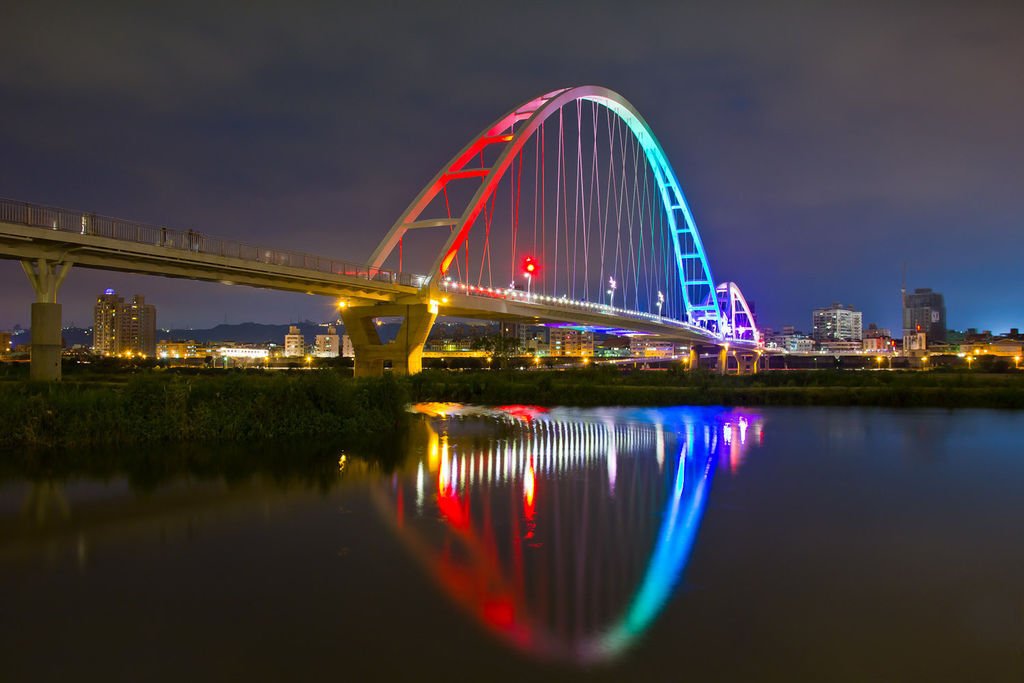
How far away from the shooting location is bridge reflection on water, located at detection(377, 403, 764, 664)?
6219mm

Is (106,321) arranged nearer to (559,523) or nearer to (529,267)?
(529,267)

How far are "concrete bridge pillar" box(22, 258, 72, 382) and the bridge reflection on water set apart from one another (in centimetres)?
1178

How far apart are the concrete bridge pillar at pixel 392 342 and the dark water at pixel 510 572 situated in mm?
22052

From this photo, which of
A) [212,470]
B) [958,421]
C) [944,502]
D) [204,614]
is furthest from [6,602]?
[958,421]

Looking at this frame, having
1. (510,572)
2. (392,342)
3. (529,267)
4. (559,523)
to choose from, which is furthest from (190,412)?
(529,267)

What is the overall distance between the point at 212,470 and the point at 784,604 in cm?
1063

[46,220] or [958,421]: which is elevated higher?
[46,220]

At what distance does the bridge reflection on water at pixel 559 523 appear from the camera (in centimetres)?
622

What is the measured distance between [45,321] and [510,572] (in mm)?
18770

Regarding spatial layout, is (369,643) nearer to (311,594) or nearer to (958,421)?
(311,594)

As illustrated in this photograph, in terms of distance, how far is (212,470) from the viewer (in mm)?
12922

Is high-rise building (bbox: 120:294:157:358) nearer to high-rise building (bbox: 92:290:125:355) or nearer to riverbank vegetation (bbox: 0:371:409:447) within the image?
high-rise building (bbox: 92:290:125:355)

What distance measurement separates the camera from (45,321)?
776 inches

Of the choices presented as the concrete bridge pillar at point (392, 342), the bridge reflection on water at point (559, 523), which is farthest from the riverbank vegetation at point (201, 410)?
the concrete bridge pillar at point (392, 342)
